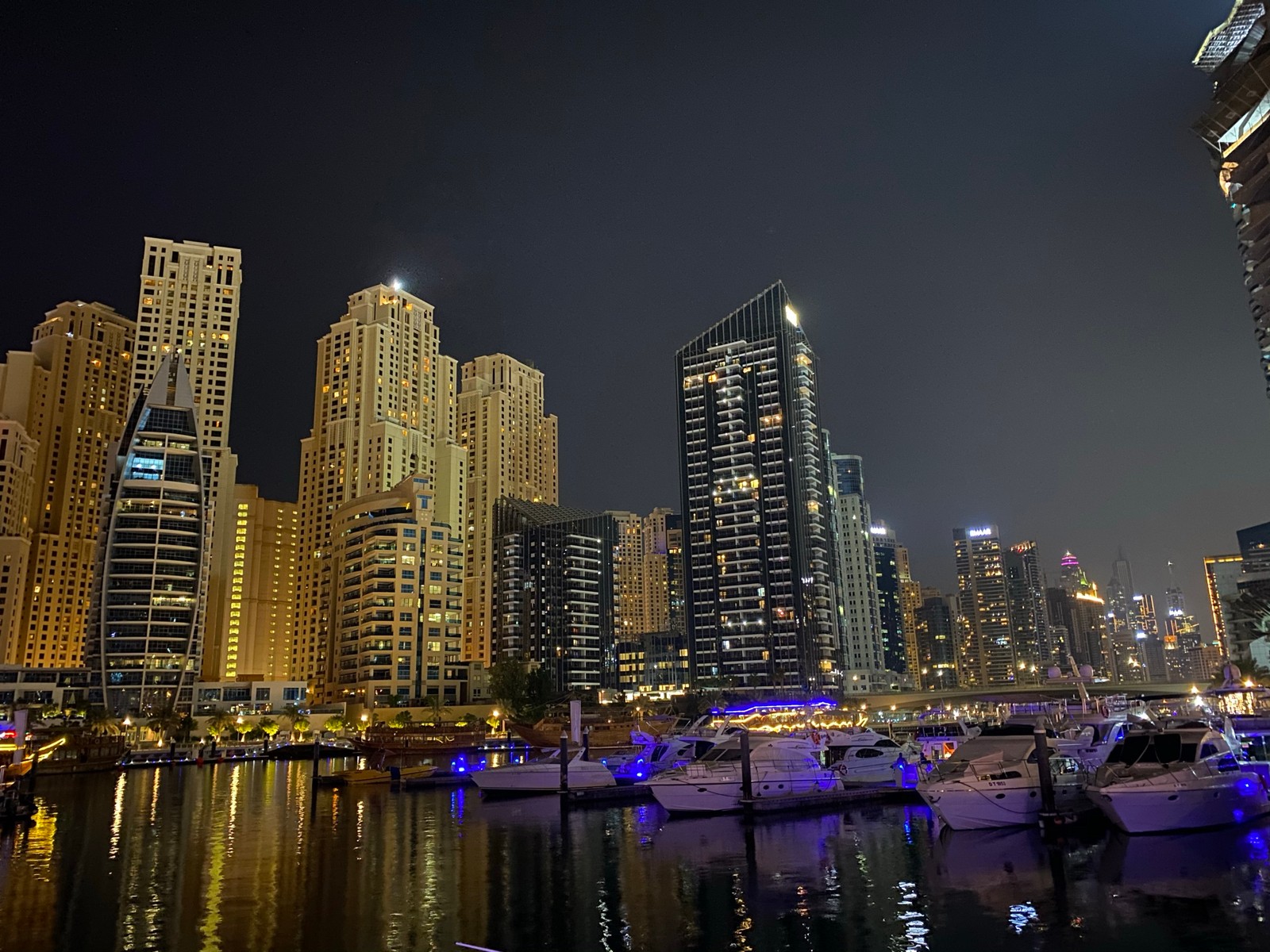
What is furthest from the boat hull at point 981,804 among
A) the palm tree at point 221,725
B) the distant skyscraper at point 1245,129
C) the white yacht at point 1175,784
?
the palm tree at point 221,725

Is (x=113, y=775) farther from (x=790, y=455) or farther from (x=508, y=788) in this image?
(x=790, y=455)

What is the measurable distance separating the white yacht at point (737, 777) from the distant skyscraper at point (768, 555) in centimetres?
12856

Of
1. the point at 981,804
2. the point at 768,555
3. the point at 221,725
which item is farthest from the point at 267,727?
the point at 981,804

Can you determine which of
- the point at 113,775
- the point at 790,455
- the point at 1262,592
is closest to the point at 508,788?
the point at 113,775

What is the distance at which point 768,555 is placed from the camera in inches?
7475

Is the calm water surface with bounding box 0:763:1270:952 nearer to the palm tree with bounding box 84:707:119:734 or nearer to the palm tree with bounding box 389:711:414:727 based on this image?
the palm tree with bounding box 84:707:119:734

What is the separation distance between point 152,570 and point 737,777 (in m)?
140

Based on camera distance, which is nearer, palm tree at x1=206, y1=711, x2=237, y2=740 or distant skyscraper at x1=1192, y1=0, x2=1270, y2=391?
distant skyscraper at x1=1192, y1=0, x2=1270, y2=391

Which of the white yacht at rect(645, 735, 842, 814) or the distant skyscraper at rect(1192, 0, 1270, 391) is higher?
the distant skyscraper at rect(1192, 0, 1270, 391)

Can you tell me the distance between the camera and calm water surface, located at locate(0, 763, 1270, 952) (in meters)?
26.0

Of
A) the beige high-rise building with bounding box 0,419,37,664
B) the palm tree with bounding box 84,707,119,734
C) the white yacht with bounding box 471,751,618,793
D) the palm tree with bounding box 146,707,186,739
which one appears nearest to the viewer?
the white yacht with bounding box 471,751,618,793

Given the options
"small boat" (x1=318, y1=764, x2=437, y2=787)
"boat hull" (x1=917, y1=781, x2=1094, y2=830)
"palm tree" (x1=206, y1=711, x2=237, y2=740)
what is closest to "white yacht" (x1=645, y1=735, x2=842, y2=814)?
"boat hull" (x1=917, y1=781, x2=1094, y2=830)

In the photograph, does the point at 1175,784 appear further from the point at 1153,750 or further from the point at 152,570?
the point at 152,570

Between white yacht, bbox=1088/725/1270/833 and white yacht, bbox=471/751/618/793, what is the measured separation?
3302cm
